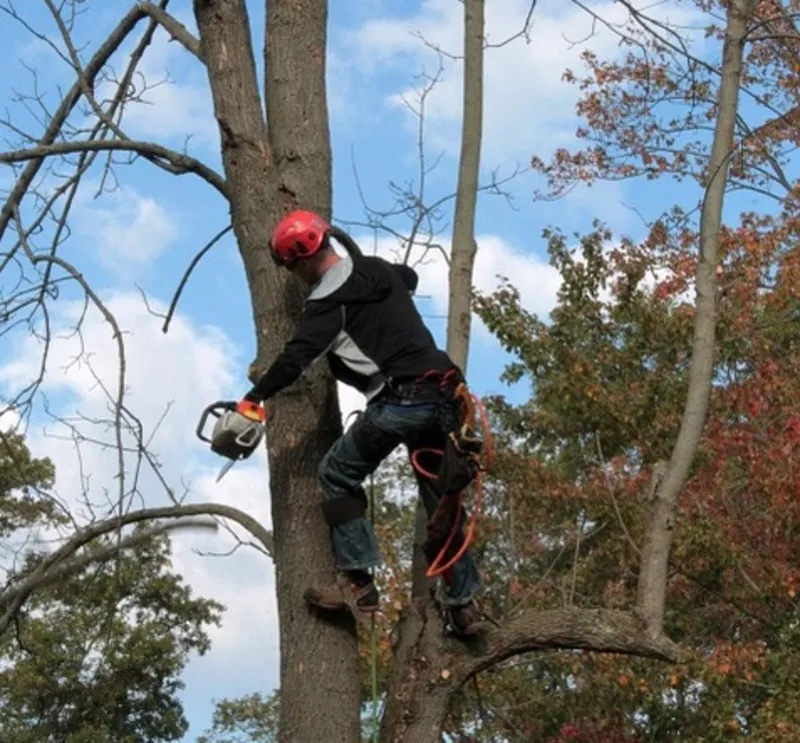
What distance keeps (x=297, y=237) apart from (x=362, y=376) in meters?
0.52

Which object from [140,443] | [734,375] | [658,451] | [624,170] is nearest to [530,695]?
[658,451]

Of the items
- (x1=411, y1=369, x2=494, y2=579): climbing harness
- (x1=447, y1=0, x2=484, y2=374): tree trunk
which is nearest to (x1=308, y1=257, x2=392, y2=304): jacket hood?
(x1=411, y1=369, x2=494, y2=579): climbing harness

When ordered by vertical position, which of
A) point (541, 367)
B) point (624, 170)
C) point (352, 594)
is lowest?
point (352, 594)

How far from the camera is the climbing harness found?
4.09m

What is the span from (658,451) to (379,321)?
28.8 feet

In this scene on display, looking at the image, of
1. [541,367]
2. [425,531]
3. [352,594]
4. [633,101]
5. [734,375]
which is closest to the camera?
[352,594]

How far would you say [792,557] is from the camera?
1205 centimetres

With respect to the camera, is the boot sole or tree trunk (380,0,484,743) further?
tree trunk (380,0,484,743)

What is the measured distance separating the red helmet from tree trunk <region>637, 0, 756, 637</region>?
163 cm

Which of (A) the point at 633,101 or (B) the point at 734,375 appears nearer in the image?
(B) the point at 734,375

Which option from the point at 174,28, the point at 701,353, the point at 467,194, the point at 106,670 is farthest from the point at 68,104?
the point at 106,670

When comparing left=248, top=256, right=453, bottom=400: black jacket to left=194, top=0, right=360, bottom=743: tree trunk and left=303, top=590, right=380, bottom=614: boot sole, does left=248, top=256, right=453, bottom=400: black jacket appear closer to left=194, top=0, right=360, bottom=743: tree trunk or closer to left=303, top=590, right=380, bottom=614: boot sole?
left=194, top=0, right=360, bottom=743: tree trunk

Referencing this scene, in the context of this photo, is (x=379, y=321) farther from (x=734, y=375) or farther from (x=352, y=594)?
(x=734, y=375)

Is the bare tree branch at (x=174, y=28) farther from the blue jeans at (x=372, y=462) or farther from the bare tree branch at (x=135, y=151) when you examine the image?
the blue jeans at (x=372, y=462)
